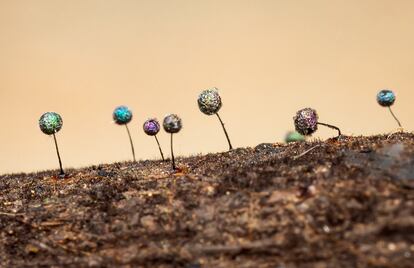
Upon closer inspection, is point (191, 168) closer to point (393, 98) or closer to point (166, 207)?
point (166, 207)

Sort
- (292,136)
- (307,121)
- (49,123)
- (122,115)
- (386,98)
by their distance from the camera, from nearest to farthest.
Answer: (307,121)
(49,123)
(386,98)
(122,115)
(292,136)

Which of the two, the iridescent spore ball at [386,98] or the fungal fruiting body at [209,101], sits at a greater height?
the fungal fruiting body at [209,101]

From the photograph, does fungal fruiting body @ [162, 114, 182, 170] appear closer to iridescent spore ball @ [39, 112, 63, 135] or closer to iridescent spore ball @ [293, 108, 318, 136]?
iridescent spore ball @ [293, 108, 318, 136]

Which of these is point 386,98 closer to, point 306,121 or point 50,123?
point 306,121

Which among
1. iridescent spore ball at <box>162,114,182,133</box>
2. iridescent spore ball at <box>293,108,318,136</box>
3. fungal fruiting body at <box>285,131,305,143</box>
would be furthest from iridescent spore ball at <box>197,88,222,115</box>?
fungal fruiting body at <box>285,131,305,143</box>

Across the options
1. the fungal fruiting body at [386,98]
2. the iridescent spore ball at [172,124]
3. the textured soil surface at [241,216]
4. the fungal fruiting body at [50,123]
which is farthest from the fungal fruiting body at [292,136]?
the fungal fruiting body at [50,123]

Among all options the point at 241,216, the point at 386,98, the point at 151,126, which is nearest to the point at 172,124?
the point at 151,126

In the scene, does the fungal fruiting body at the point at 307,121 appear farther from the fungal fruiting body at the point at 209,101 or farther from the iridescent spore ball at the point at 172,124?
the iridescent spore ball at the point at 172,124
